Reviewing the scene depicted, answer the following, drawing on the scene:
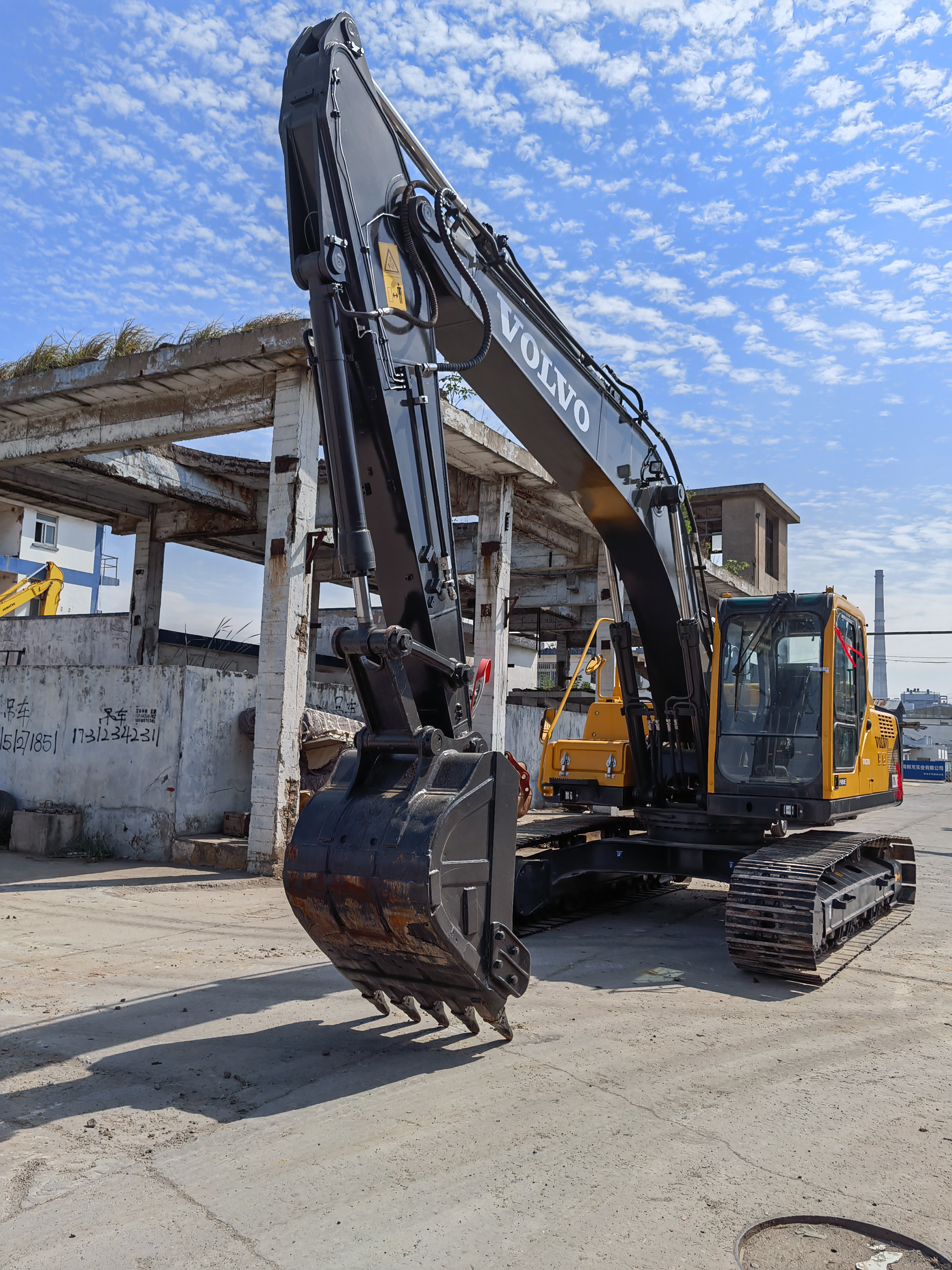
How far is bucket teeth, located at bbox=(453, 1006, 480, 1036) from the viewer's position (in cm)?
466

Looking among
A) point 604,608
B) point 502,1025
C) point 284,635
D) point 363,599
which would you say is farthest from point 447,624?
point 604,608

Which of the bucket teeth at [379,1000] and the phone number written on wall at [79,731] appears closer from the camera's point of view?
the bucket teeth at [379,1000]

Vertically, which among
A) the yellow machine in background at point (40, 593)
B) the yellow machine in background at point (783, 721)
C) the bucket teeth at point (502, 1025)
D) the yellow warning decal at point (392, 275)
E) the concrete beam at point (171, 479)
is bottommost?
the bucket teeth at point (502, 1025)

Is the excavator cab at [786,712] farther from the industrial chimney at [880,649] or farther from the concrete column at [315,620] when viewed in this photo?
the industrial chimney at [880,649]

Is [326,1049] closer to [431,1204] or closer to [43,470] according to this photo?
[431,1204]

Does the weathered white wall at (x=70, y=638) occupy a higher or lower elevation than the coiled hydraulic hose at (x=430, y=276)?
lower

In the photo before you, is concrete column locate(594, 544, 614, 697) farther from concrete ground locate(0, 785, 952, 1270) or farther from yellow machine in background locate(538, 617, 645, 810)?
concrete ground locate(0, 785, 952, 1270)

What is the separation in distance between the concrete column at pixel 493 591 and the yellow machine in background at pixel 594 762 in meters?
5.61

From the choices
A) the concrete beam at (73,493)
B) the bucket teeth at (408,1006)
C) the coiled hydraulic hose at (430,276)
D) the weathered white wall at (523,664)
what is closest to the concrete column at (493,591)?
the concrete beam at (73,493)

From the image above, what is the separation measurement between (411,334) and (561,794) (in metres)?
4.88

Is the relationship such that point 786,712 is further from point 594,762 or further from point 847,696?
point 594,762

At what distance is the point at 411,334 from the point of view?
16.6ft

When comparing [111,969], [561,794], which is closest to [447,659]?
[111,969]

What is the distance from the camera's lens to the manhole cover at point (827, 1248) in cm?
307
